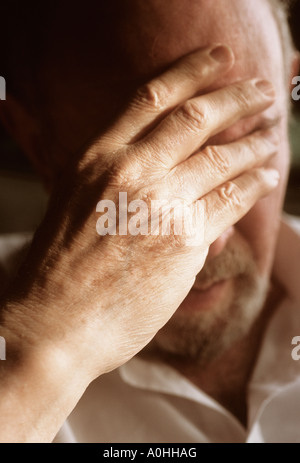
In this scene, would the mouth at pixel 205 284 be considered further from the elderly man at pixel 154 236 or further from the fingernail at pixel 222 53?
the fingernail at pixel 222 53

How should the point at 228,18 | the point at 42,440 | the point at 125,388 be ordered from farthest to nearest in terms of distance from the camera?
the point at 125,388 → the point at 228,18 → the point at 42,440

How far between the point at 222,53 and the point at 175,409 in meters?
0.45

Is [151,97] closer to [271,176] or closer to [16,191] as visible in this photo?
[271,176]

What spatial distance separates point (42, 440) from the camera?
1.41ft

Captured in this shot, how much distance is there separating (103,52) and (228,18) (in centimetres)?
14

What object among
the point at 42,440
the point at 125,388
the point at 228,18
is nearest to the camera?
the point at 42,440

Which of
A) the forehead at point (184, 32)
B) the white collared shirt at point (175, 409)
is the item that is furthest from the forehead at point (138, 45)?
the white collared shirt at point (175, 409)

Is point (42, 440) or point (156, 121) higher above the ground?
point (156, 121)

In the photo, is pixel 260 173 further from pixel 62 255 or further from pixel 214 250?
pixel 62 255

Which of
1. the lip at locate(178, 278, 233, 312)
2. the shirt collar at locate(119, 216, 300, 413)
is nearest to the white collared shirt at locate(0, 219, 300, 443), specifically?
the shirt collar at locate(119, 216, 300, 413)

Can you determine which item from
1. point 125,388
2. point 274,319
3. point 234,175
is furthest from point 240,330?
point 234,175

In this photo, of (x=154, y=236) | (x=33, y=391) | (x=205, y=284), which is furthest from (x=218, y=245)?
(x=33, y=391)

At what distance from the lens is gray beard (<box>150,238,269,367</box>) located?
2.07 feet

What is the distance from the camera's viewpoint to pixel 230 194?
1.63ft
